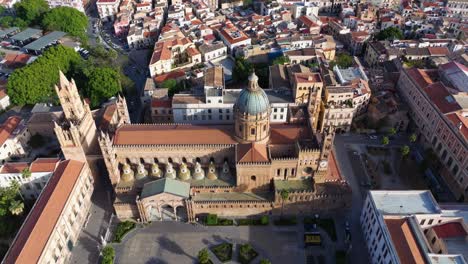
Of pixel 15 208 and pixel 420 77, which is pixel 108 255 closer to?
pixel 15 208

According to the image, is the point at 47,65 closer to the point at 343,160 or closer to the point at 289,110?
the point at 289,110

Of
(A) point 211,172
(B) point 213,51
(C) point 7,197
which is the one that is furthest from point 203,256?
(B) point 213,51

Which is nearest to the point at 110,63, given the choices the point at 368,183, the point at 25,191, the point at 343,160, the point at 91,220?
the point at 25,191

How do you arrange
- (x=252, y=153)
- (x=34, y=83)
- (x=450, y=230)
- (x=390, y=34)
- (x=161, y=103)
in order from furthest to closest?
(x=390, y=34), (x=34, y=83), (x=161, y=103), (x=252, y=153), (x=450, y=230)

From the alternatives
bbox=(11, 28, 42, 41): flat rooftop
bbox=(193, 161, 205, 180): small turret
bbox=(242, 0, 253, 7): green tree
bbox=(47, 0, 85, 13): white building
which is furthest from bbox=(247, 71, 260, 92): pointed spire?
bbox=(47, 0, 85, 13): white building

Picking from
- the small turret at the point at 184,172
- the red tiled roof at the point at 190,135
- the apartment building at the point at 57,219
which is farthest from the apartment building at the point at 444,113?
the apartment building at the point at 57,219

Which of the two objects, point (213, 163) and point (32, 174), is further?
point (213, 163)
